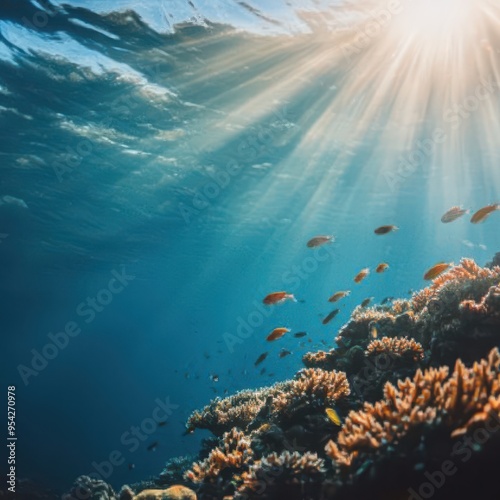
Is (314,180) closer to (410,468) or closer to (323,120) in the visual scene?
(323,120)

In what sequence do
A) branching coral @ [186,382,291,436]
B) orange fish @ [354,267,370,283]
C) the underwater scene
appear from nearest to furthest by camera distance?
1. the underwater scene
2. branching coral @ [186,382,291,436]
3. orange fish @ [354,267,370,283]

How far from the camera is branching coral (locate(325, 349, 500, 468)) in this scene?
3117mm

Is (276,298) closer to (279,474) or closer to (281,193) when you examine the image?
(279,474)

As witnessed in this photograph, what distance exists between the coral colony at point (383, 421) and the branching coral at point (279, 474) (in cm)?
1

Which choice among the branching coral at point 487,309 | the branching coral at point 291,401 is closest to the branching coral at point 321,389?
the branching coral at point 291,401

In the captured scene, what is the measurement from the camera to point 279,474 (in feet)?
13.6

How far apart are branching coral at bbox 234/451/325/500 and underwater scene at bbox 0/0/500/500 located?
2cm

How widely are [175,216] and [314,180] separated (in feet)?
39.9

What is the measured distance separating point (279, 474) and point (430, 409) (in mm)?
1977

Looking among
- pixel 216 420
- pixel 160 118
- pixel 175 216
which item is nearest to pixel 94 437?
pixel 175 216

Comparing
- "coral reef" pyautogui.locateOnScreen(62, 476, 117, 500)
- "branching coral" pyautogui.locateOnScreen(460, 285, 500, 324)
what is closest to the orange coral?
"branching coral" pyautogui.locateOnScreen(460, 285, 500, 324)

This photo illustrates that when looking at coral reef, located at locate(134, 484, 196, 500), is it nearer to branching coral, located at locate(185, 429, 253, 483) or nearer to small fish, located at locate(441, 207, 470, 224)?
branching coral, located at locate(185, 429, 253, 483)

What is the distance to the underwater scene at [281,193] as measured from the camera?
4051mm

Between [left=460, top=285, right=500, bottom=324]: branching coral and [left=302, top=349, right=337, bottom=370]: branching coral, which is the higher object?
[left=460, top=285, right=500, bottom=324]: branching coral
